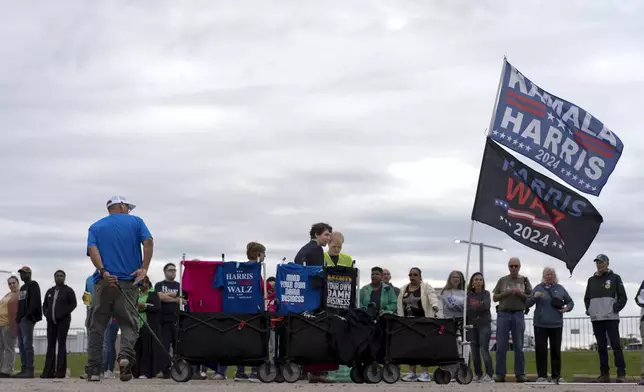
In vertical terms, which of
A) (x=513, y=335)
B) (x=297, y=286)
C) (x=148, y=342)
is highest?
(x=297, y=286)

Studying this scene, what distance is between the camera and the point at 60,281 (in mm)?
20266

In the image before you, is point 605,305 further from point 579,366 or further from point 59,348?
point 59,348

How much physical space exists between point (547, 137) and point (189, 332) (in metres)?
5.75

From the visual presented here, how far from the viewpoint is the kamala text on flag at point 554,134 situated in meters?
17.5

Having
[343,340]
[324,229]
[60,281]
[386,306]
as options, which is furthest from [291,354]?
[60,281]

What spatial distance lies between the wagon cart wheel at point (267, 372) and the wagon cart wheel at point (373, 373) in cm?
112

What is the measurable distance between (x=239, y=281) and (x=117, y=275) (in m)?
2.79

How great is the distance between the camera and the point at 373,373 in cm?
1553

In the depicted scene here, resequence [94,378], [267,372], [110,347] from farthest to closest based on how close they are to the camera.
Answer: [110,347] < [267,372] < [94,378]

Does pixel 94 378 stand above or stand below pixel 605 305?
below

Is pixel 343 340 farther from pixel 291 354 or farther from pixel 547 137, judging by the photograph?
pixel 547 137

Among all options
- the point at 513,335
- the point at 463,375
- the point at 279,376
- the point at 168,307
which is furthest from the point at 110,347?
the point at 463,375

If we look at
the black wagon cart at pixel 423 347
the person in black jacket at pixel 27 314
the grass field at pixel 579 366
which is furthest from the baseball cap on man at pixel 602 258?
the person in black jacket at pixel 27 314

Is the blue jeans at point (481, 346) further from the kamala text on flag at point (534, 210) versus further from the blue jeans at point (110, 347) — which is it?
the blue jeans at point (110, 347)
